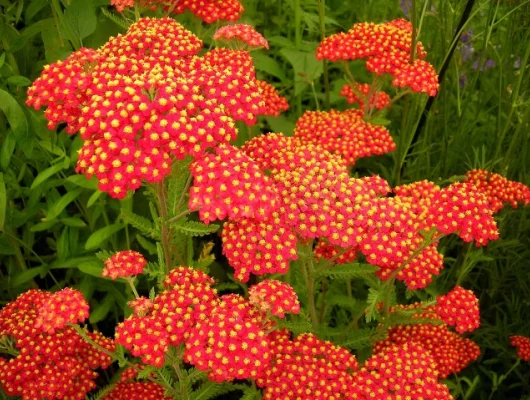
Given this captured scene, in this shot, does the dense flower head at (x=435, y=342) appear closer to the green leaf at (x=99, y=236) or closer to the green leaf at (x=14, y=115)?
the green leaf at (x=99, y=236)

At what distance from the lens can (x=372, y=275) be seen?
298 cm

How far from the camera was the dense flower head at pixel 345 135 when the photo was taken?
3.22 meters

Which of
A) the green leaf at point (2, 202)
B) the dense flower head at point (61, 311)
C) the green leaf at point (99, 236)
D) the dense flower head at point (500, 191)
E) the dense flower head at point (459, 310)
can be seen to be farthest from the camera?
the dense flower head at point (500, 191)

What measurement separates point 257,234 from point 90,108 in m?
0.79

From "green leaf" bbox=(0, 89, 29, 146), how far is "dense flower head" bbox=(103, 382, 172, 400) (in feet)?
4.10

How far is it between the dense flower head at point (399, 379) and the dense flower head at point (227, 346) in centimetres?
50

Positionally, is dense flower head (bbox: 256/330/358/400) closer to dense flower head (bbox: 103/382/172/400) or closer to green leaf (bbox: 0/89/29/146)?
dense flower head (bbox: 103/382/172/400)

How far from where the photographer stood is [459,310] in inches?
111

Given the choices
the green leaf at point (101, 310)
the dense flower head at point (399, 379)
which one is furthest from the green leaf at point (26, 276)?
the dense flower head at point (399, 379)

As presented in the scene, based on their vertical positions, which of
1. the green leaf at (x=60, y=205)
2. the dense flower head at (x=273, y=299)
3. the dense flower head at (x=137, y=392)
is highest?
the dense flower head at (x=273, y=299)

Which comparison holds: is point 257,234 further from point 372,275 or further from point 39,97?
point 39,97

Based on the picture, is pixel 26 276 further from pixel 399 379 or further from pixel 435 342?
pixel 435 342

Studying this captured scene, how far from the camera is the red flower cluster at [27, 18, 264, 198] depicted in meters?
2.14

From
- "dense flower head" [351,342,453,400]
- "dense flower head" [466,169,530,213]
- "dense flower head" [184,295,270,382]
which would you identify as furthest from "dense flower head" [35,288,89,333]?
"dense flower head" [466,169,530,213]
